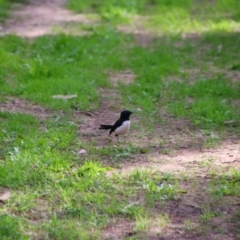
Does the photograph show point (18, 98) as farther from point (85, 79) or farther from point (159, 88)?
point (159, 88)

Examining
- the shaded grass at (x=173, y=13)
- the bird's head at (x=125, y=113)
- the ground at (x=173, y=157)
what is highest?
the bird's head at (x=125, y=113)

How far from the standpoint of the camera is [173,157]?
290 inches

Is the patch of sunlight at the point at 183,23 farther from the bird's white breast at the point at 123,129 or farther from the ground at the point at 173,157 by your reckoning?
the bird's white breast at the point at 123,129

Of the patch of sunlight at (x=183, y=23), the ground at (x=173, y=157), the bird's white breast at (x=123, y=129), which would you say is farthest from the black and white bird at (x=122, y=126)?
the patch of sunlight at (x=183, y=23)

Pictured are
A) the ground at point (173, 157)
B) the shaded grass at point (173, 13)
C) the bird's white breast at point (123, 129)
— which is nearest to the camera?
the ground at point (173, 157)

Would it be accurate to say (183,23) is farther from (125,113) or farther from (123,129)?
(123,129)

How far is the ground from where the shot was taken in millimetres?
5613

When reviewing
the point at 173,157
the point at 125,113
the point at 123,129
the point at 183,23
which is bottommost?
the point at 183,23

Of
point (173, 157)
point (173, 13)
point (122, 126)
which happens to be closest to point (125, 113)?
point (122, 126)

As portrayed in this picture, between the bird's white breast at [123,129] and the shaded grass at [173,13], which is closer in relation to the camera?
the bird's white breast at [123,129]

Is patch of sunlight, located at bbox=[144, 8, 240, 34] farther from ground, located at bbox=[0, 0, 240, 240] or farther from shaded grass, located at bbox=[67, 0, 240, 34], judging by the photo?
ground, located at bbox=[0, 0, 240, 240]

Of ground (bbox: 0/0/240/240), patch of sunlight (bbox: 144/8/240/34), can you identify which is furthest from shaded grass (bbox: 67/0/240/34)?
ground (bbox: 0/0/240/240)

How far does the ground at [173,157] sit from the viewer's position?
561 cm

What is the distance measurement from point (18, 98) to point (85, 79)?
4.44 feet
